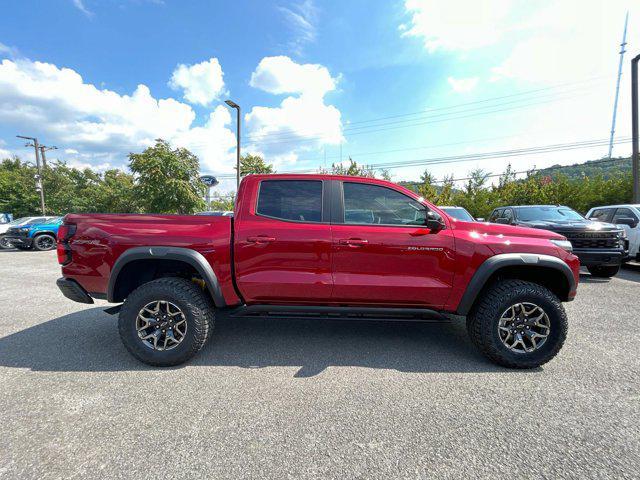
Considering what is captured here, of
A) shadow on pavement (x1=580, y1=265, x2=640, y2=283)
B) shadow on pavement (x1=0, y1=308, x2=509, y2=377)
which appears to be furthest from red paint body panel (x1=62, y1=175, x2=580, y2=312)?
shadow on pavement (x1=580, y1=265, x2=640, y2=283)

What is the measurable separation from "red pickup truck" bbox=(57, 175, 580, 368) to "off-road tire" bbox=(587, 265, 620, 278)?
5456mm

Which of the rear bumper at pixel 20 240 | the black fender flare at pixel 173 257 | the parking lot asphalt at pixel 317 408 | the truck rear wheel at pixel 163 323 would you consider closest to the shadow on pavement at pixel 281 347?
the parking lot asphalt at pixel 317 408

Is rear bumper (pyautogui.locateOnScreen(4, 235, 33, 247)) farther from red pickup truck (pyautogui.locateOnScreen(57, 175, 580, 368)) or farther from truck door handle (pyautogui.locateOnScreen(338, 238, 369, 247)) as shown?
truck door handle (pyautogui.locateOnScreen(338, 238, 369, 247))

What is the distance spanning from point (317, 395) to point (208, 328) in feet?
4.08

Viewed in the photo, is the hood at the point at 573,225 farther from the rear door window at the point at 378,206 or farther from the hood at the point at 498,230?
the rear door window at the point at 378,206

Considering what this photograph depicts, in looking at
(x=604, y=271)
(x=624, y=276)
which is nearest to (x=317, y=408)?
(x=604, y=271)

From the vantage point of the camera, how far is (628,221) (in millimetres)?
7762

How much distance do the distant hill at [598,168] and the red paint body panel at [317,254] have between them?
20096 millimetres

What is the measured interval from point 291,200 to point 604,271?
26.0 ft

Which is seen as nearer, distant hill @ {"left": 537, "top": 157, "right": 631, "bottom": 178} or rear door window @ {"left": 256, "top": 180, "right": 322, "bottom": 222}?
rear door window @ {"left": 256, "top": 180, "right": 322, "bottom": 222}

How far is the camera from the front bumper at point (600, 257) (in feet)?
20.0

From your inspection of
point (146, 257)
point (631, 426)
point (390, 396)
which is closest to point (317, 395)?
point (390, 396)

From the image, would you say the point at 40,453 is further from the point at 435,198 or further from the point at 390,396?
the point at 435,198

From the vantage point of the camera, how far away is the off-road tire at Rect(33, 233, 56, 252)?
12.0 meters
